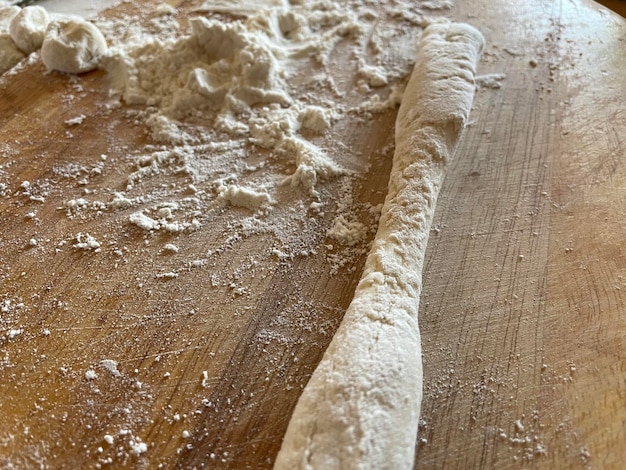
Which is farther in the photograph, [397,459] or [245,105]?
[245,105]

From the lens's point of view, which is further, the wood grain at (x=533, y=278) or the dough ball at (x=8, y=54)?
the dough ball at (x=8, y=54)

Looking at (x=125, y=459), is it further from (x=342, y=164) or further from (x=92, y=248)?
(x=342, y=164)

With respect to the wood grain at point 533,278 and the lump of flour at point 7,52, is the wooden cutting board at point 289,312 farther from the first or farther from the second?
the lump of flour at point 7,52

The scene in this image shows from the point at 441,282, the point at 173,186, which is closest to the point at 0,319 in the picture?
the point at 173,186

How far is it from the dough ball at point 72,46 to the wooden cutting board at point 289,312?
162 millimetres

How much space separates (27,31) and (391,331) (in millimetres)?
1464

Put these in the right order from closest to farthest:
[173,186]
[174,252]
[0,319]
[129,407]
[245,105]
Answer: [129,407], [0,319], [174,252], [173,186], [245,105]

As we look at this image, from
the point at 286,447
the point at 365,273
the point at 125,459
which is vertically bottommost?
the point at 125,459

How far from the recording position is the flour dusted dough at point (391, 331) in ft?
2.64

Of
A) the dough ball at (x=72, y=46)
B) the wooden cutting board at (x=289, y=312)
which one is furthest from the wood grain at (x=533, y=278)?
the dough ball at (x=72, y=46)

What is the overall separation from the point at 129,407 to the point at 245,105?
0.87 meters

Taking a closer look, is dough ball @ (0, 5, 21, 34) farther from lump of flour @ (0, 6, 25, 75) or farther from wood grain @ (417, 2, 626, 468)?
wood grain @ (417, 2, 626, 468)

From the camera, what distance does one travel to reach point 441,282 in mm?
1094

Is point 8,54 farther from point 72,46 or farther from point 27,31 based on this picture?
point 72,46
